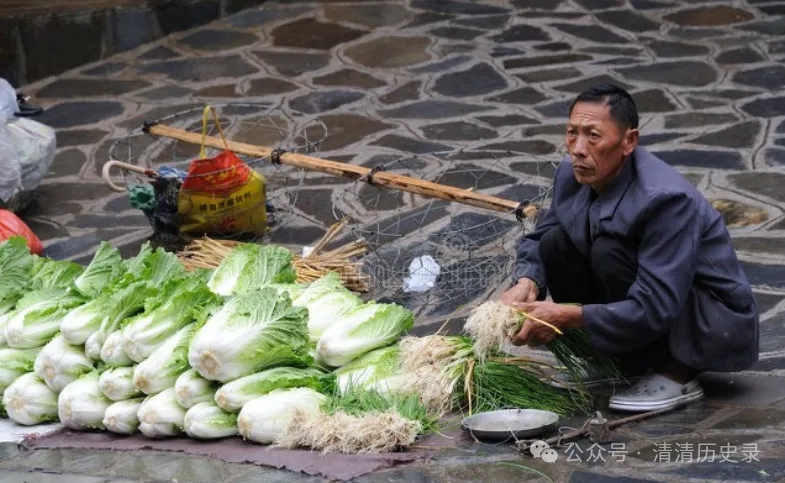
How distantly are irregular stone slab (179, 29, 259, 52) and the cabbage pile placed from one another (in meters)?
7.51

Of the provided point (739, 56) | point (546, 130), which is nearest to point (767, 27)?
point (739, 56)

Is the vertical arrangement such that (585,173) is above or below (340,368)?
above

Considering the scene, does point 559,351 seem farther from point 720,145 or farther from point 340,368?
point 720,145

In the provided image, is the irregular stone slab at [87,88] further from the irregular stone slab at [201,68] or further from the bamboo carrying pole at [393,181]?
the bamboo carrying pole at [393,181]

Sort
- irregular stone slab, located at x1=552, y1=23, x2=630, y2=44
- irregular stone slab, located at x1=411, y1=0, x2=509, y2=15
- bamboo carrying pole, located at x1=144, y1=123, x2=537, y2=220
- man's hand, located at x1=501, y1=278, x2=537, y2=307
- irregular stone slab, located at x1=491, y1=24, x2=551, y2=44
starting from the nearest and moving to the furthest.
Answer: man's hand, located at x1=501, y1=278, x2=537, y2=307
bamboo carrying pole, located at x1=144, y1=123, x2=537, y2=220
irregular stone slab, located at x1=552, y1=23, x2=630, y2=44
irregular stone slab, located at x1=491, y1=24, x2=551, y2=44
irregular stone slab, located at x1=411, y1=0, x2=509, y2=15

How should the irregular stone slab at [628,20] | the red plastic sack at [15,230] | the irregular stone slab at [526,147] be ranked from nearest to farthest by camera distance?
the red plastic sack at [15,230]
the irregular stone slab at [526,147]
the irregular stone slab at [628,20]

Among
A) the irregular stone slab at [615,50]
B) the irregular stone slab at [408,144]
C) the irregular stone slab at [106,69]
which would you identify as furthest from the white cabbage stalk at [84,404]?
the irregular stone slab at [615,50]

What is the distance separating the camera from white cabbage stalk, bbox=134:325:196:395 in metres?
5.57

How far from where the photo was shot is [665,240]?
5.23 meters

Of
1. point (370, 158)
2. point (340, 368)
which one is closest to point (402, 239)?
point (370, 158)

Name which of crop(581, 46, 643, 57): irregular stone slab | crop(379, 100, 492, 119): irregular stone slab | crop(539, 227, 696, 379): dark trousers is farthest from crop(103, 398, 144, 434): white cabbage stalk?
crop(581, 46, 643, 57): irregular stone slab

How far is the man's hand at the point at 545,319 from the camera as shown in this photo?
5.36 metres

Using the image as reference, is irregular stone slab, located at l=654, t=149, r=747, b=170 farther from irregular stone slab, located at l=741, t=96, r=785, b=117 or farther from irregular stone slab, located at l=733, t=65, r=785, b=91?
irregular stone slab, located at l=733, t=65, r=785, b=91

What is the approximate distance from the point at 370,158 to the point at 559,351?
4.80 meters
